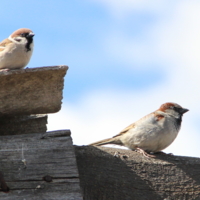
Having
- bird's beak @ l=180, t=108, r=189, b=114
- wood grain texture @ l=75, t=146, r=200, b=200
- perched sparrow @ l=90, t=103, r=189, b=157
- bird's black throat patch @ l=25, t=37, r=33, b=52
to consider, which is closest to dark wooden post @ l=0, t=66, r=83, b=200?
wood grain texture @ l=75, t=146, r=200, b=200

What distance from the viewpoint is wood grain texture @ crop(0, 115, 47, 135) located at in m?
2.27

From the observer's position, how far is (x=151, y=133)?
371cm

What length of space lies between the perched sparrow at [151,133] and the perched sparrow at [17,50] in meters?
1.23

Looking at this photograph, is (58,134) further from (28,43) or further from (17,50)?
(28,43)

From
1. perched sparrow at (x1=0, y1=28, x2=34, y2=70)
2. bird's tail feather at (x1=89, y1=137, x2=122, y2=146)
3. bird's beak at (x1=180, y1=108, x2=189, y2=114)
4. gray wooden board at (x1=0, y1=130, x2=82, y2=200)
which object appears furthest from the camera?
bird's beak at (x1=180, y1=108, x2=189, y2=114)

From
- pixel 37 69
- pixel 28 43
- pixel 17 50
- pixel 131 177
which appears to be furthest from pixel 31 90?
pixel 28 43

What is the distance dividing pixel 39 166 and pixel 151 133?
206cm

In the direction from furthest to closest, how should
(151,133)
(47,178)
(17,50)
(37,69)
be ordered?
(151,133) < (17,50) < (37,69) < (47,178)

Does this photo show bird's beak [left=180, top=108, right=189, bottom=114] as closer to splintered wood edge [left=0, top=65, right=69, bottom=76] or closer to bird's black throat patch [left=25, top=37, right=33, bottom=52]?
bird's black throat patch [left=25, top=37, right=33, bottom=52]

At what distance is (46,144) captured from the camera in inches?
74.6

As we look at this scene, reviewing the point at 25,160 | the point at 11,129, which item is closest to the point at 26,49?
the point at 11,129

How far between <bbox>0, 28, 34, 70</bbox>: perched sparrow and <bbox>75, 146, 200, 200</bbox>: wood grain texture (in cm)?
141

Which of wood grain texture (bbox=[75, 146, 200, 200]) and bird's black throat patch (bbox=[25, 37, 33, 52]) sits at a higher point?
bird's black throat patch (bbox=[25, 37, 33, 52])

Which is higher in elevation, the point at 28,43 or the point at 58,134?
the point at 28,43
